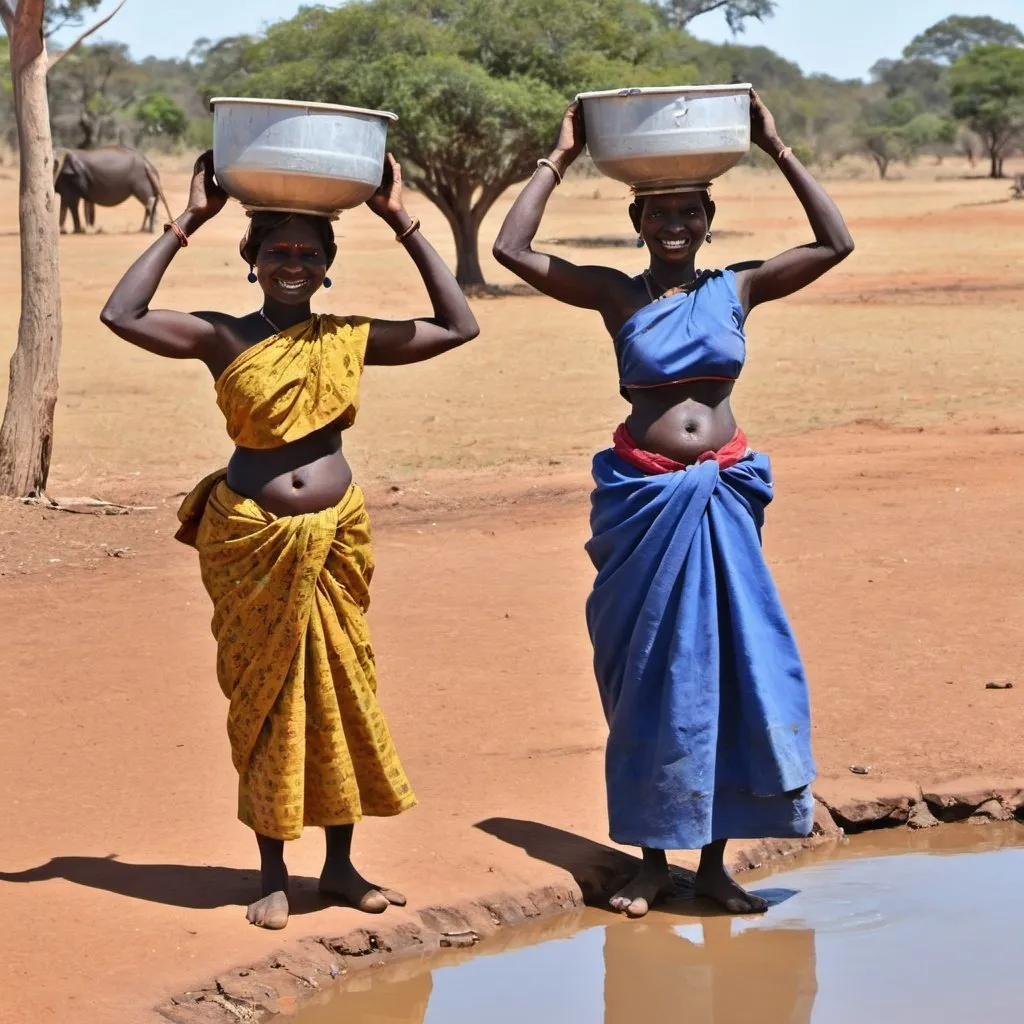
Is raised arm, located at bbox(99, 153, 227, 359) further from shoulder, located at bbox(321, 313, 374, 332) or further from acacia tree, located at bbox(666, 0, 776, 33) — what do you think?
acacia tree, located at bbox(666, 0, 776, 33)

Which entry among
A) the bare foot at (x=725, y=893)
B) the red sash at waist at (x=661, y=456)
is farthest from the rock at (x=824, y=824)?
the red sash at waist at (x=661, y=456)

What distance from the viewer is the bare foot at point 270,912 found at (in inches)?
160

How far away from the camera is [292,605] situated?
13.1 feet

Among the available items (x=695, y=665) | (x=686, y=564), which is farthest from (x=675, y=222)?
(x=695, y=665)

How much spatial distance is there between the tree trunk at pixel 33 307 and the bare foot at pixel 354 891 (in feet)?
16.7

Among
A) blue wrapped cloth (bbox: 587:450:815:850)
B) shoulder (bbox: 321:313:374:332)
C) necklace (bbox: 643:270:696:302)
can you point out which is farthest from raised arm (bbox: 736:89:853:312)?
shoulder (bbox: 321:313:374:332)

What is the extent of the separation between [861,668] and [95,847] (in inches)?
111

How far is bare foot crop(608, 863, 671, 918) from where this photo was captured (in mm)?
4355

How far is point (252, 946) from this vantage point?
399 centimetres

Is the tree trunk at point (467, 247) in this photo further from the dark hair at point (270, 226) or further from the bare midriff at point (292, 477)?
the bare midriff at point (292, 477)

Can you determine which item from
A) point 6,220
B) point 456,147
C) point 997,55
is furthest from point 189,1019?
point 997,55

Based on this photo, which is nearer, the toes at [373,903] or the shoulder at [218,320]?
the shoulder at [218,320]

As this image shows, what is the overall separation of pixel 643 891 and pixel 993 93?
40.4m

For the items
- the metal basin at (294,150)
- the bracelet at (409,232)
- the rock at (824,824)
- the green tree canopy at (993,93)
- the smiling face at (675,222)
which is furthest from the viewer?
the green tree canopy at (993,93)
